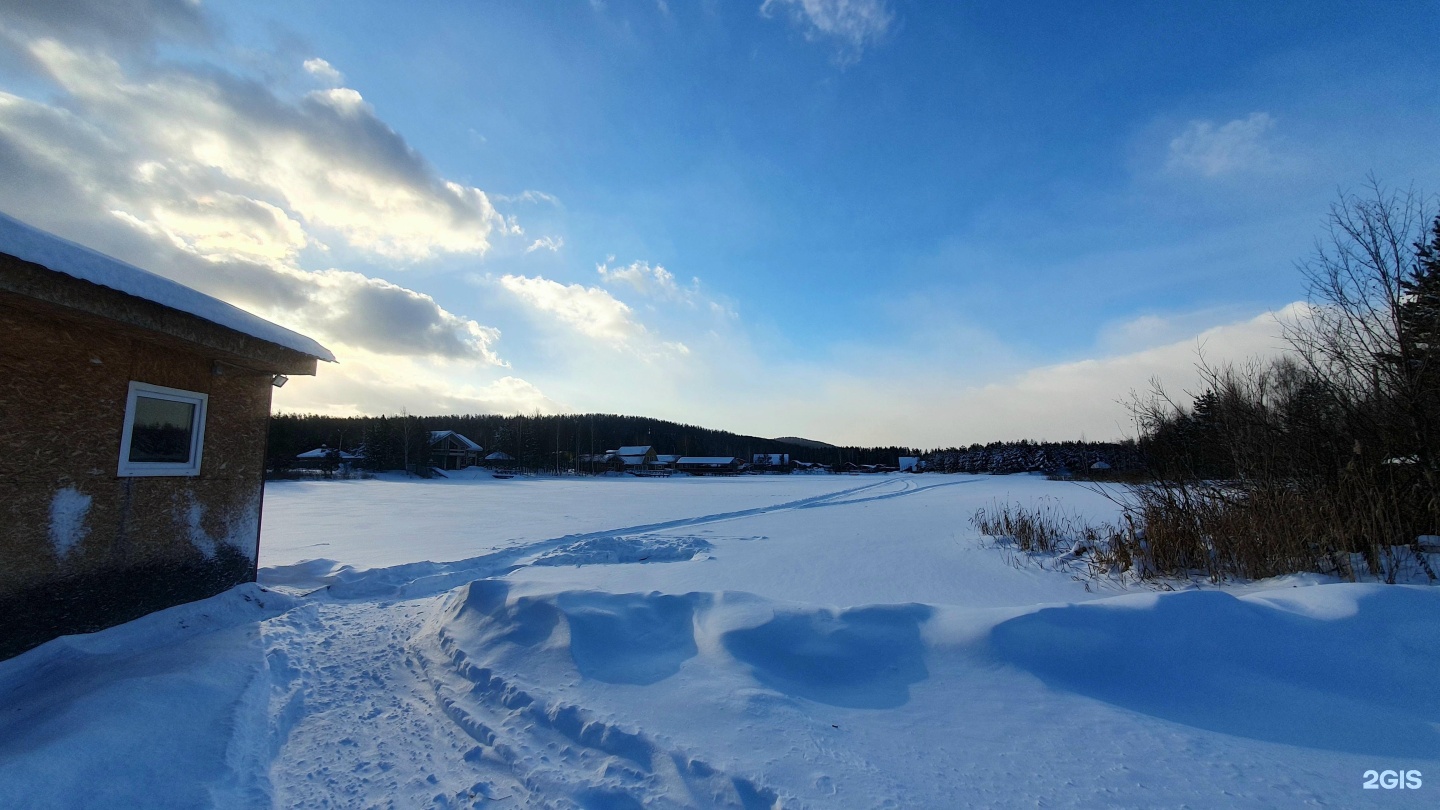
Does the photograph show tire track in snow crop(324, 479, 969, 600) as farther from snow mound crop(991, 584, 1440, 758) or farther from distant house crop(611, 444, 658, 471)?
distant house crop(611, 444, 658, 471)

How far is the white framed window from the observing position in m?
4.55

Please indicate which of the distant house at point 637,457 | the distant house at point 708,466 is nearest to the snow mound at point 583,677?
the distant house at point 637,457

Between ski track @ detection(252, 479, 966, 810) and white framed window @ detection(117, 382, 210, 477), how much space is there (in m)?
1.77

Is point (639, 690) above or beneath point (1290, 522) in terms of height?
beneath

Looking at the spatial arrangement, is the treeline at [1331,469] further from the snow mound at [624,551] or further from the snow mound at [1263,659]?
the snow mound at [624,551]

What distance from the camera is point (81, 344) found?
421 centimetres

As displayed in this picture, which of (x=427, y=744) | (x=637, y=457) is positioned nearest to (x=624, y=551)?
(x=427, y=744)

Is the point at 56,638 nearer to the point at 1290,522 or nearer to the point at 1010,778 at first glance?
the point at 1010,778

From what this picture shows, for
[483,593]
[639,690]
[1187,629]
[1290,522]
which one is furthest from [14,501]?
[1290,522]

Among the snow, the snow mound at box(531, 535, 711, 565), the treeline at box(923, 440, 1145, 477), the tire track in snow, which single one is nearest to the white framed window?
the snow

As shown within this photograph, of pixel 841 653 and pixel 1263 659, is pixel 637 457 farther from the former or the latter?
pixel 1263 659

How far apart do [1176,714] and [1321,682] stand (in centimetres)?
90

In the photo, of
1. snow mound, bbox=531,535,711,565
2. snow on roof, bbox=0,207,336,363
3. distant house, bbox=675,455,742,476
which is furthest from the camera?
distant house, bbox=675,455,742,476

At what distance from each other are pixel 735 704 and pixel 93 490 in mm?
5072
